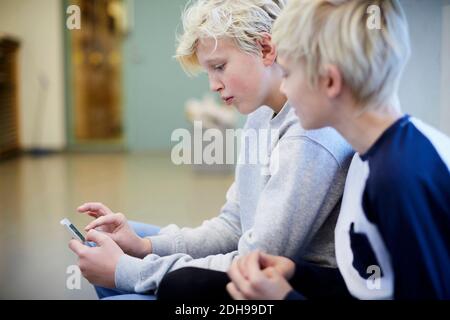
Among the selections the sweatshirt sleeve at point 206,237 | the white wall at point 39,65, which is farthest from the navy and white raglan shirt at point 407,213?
the white wall at point 39,65

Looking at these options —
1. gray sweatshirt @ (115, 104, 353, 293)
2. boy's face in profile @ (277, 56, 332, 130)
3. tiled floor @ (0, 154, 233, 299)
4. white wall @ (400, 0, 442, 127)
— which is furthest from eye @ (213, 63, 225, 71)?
tiled floor @ (0, 154, 233, 299)

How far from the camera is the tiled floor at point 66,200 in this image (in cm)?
204

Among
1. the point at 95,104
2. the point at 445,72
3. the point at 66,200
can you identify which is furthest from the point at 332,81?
the point at 95,104

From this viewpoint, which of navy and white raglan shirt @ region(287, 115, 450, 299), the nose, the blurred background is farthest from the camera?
the blurred background

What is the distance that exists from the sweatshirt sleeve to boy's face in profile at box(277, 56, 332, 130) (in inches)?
Result: 17.3

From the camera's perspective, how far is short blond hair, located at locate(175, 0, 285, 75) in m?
0.98

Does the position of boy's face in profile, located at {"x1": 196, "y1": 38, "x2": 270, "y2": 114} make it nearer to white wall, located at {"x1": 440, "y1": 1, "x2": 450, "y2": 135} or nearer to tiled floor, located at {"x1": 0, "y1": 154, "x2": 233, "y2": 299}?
white wall, located at {"x1": 440, "y1": 1, "x2": 450, "y2": 135}

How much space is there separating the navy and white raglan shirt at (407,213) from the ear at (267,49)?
33 centimetres

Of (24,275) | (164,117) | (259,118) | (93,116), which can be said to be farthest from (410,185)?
(93,116)

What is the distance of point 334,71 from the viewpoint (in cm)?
71

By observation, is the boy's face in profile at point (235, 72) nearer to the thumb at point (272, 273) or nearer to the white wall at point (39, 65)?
the thumb at point (272, 273)

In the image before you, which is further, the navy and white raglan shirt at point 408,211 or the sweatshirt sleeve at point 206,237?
the sweatshirt sleeve at point 206,237

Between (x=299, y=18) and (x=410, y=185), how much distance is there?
264 mm

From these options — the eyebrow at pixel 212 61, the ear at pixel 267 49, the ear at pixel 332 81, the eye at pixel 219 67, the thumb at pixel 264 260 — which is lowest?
the thumb at pixel 264 260
